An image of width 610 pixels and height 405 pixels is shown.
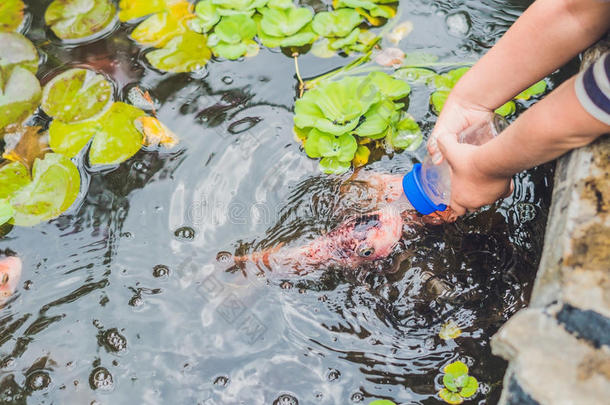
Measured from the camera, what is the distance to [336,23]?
262 cm

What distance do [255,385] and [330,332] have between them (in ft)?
1.08

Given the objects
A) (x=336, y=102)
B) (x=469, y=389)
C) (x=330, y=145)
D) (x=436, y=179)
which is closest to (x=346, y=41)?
(x=336, y=102)

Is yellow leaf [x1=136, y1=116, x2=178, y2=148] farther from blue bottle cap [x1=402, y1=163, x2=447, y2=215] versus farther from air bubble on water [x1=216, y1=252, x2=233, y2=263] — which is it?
blue bottle cap [x1=402, y1=163, x2=447, y2=215]

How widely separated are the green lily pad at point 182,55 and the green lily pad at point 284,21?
32 cm

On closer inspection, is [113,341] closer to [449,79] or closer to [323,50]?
[323,50]

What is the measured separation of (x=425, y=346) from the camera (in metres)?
1.87

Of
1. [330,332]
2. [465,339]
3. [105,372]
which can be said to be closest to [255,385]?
[330,332]

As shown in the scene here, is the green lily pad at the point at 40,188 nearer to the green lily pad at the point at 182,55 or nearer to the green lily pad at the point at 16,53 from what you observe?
the green lily pad at the point at 16,53

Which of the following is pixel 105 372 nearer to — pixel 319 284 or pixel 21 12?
pixel 319 284

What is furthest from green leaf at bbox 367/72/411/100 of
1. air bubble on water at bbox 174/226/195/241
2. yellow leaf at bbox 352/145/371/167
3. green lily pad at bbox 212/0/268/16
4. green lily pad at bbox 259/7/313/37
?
air bubble on water at bbox 174/226/195/241

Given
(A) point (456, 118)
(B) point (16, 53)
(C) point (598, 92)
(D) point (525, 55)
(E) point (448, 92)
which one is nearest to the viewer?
(C) point (598, 92)

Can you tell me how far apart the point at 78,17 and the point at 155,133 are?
0.90 meters

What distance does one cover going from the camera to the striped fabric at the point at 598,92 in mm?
1337

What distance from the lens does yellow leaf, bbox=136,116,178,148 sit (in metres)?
2.34
